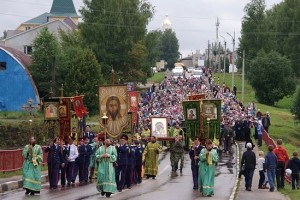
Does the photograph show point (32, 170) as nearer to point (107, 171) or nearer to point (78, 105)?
point (107, 171)

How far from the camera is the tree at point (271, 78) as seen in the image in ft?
309

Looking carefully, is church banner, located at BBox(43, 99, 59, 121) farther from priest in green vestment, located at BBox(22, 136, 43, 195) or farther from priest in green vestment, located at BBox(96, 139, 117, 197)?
priest in green vestment, located at BBox(96, 139, 117, 197)

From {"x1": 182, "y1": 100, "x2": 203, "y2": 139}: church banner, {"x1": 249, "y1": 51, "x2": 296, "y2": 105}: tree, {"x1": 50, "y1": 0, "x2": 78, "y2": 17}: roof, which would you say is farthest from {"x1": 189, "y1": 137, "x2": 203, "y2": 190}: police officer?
{"x1": 50, "y1": 0, "x2": 78, "y2": 17}: roof

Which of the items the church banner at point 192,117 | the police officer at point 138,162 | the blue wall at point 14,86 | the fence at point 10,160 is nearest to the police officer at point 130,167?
the police officer at point 138,162

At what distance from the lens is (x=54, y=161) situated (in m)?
26.8

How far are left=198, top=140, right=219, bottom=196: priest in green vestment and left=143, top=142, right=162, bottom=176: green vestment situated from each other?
5.70 meters

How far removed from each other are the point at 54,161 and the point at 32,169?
2481 mm

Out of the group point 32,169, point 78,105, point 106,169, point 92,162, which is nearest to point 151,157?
point 92,162

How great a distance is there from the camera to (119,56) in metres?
83.8

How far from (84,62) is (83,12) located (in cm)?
2173

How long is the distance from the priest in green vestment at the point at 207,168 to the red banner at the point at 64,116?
8.18m

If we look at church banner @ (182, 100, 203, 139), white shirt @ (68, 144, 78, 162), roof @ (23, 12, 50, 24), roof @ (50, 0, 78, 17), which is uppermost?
roof @ (50, 0, 78, 17)

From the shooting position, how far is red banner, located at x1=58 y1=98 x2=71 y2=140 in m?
32.1

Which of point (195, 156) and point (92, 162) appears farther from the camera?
point (92, 162)
